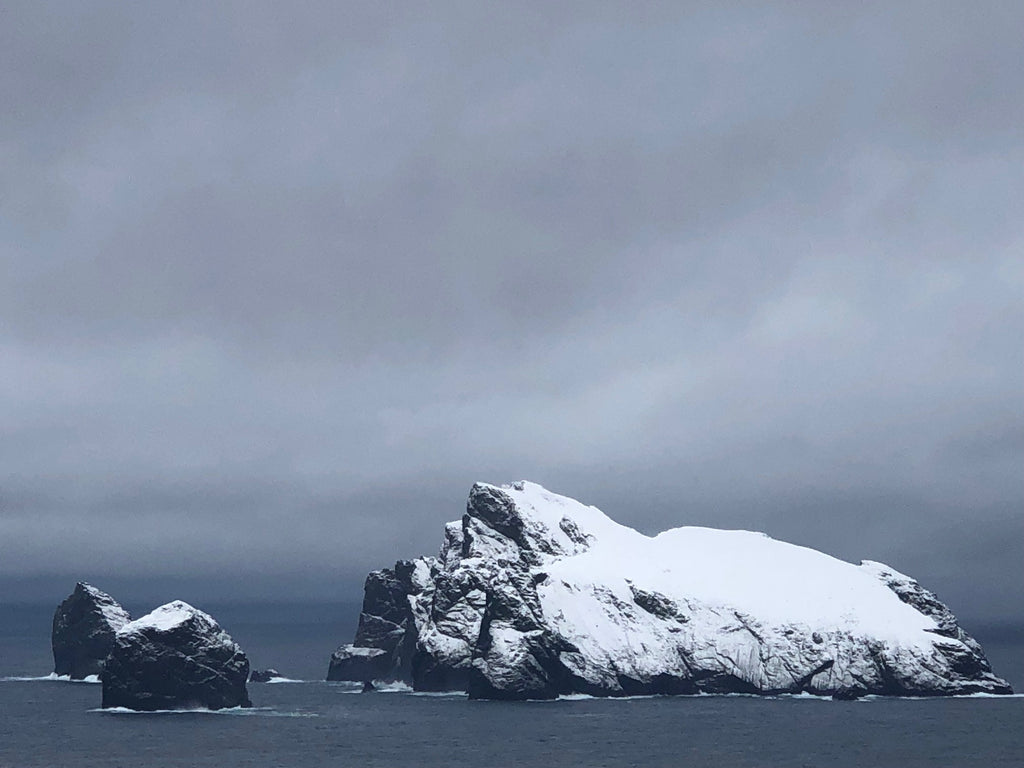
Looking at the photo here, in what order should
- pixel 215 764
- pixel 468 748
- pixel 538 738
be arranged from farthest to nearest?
pixel 538 738
pixel 468 748
pixel 215 764

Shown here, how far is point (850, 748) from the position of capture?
7052 inches

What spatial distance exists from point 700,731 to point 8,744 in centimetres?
9991

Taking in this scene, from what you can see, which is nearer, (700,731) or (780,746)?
(780,746)

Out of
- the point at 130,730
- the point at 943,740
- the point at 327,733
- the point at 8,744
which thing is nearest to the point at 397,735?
the point at 327,733

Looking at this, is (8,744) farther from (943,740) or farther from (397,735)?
(943,740)

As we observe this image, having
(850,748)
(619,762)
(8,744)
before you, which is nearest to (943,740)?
(850,748)

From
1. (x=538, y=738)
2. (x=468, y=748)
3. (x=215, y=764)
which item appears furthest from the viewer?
(x=538, y=738)

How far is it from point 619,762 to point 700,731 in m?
39.8

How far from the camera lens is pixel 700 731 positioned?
19925cm

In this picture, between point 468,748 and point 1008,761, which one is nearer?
point 1008,761

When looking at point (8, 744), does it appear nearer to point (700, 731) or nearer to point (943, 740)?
point (700, 731)

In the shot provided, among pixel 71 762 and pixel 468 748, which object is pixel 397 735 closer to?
pixel 468 748

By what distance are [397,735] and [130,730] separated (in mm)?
39406

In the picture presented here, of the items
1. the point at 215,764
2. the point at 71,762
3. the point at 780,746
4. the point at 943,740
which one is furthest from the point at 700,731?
the point at 71,762
